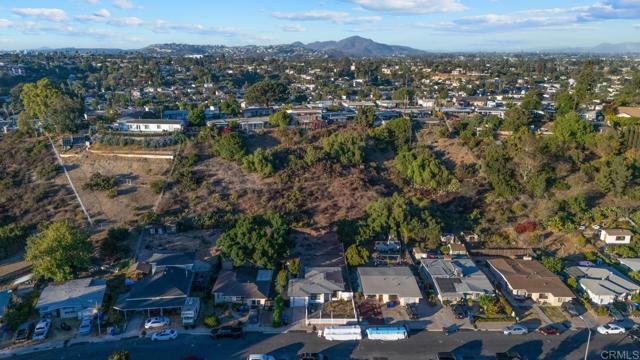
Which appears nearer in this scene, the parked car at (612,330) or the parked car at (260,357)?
the parked car at (260,357)

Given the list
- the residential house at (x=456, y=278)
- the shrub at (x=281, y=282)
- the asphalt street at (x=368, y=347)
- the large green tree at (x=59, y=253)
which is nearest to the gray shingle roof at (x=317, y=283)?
the shrub at (x=281, y=282)

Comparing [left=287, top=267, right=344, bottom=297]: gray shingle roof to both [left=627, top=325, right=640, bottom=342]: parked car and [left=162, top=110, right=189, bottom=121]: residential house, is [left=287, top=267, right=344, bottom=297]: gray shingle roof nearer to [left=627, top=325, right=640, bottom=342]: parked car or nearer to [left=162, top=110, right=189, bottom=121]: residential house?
[left=627, top=325, right=640, bottom=342]: parked car

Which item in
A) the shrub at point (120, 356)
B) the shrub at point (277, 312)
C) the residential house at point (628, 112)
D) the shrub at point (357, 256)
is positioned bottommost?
the shrub at point (277, 312)

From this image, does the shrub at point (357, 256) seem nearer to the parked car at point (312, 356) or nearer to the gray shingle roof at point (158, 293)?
the parked car at point (312, 356)

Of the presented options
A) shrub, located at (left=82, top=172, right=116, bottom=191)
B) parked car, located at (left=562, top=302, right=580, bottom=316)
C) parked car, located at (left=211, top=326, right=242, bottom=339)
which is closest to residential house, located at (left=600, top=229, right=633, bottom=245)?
parked car, located at (left=562, top=302, right=580, bottom=316)

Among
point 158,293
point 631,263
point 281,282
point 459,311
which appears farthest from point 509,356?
point 158,293

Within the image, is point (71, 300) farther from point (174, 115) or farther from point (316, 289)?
point (174, 115)

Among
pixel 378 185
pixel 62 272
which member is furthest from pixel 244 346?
pixel 378 185
